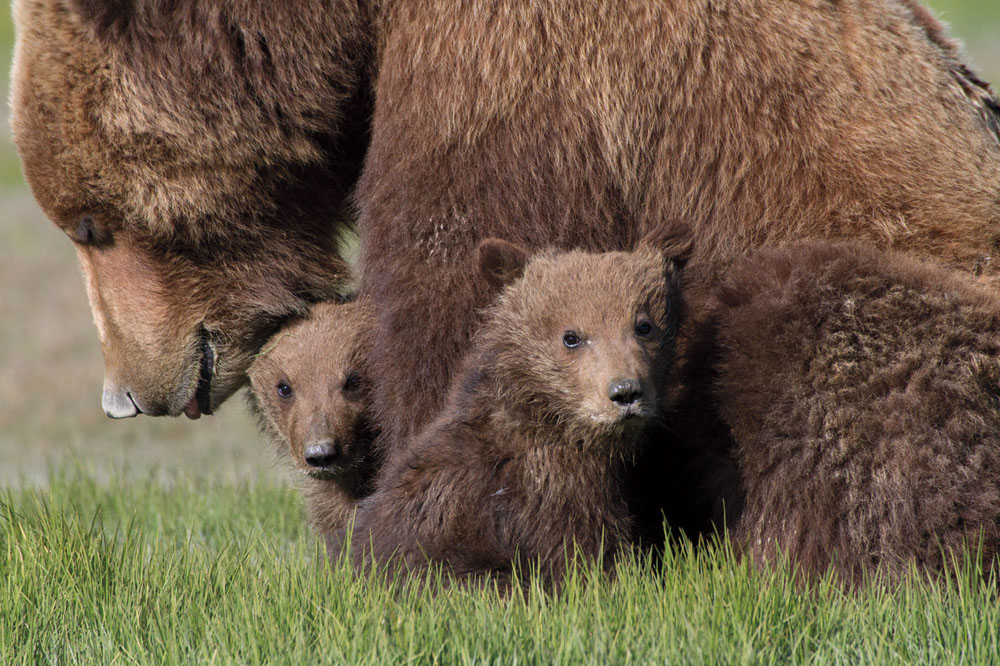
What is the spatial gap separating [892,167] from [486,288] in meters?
1.43

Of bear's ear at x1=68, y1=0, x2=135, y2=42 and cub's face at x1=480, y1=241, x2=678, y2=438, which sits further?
bear's ear at x1=68, y1=0, x2=135, y2=42

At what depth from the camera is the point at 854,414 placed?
3.79m

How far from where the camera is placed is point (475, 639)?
333 cm

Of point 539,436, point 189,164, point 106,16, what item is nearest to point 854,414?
point 539,436

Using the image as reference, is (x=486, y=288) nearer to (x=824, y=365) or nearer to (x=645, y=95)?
(x=645, y=95)

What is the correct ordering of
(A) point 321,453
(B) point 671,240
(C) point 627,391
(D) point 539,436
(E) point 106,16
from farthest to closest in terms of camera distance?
(A) point 321,453 < (E) point 106,16 < (B) point 671,240 < (D) point 539,436 < (C) point 627,391

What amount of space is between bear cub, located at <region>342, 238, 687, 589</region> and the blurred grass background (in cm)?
207

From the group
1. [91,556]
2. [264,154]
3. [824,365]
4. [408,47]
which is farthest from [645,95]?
[91,556]

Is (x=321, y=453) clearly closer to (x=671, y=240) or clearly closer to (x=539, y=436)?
(x=539, y=436)

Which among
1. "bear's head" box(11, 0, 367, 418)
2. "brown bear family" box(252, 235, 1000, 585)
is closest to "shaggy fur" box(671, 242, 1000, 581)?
"brown bear family" box(252, 235, 1000, 585)

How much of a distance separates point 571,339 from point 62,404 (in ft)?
33.5

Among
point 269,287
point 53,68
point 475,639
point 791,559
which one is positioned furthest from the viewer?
point 269,287

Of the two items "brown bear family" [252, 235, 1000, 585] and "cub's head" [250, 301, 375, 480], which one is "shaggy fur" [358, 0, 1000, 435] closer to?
"brown bear family" [252, 235, 1000, 585]

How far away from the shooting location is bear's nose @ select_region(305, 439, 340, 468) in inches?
184
